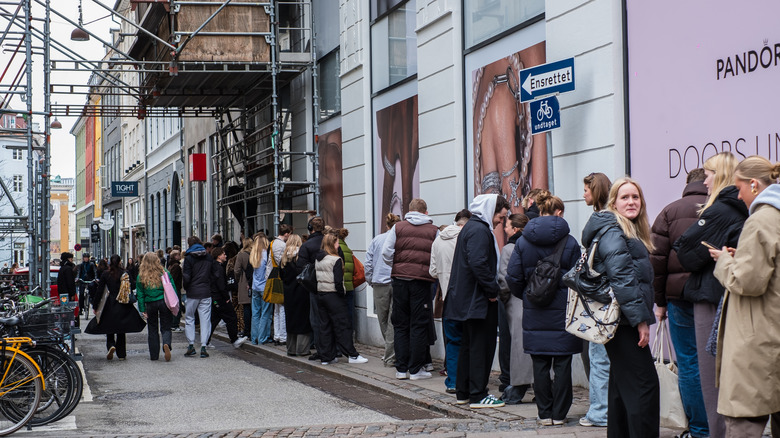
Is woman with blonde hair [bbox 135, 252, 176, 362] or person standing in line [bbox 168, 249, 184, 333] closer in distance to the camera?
woman with blonde hair [bbox 135, 252, 176, 362]

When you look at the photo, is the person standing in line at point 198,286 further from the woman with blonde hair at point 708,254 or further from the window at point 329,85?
the woman with blonde hair at point 708,254

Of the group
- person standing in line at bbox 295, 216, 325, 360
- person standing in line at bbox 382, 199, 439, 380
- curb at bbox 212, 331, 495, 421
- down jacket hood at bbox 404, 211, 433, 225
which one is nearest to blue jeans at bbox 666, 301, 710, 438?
curb at bbox 212, 331, 495, 421

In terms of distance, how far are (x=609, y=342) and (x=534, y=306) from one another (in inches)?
60.2

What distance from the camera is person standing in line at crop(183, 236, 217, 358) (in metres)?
15.2

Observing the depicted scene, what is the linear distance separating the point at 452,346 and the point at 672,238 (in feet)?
11.0

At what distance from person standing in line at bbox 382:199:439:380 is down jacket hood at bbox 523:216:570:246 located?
10.7 ft

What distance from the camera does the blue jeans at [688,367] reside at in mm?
6859

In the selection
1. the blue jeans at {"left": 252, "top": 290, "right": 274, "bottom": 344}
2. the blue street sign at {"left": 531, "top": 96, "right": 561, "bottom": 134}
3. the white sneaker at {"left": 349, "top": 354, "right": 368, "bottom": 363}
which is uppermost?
the blue street sign at {"left": 531, "top": 96, "right": 561, "bottom": 134}

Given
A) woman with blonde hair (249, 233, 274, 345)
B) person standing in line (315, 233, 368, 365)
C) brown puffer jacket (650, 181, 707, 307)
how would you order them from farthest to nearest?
woman with blonde hair (249, 233, 274, 345) → person standing in line (315, 233, 368, 365) → brown puffer jacket (650, 181, 707, 307)

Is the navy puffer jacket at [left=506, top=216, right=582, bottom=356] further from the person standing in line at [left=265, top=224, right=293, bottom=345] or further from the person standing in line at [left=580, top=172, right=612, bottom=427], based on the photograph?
the person standing in line at [left=265, top=224, right=293, bottom=345]

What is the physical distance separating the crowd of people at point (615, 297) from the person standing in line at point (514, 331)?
0.01 m

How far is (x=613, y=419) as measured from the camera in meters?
6.30

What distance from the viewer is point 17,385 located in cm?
855

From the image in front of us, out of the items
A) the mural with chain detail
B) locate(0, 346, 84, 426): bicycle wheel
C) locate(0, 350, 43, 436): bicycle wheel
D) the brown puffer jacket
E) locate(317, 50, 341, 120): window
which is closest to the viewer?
the brown puffer jacket
